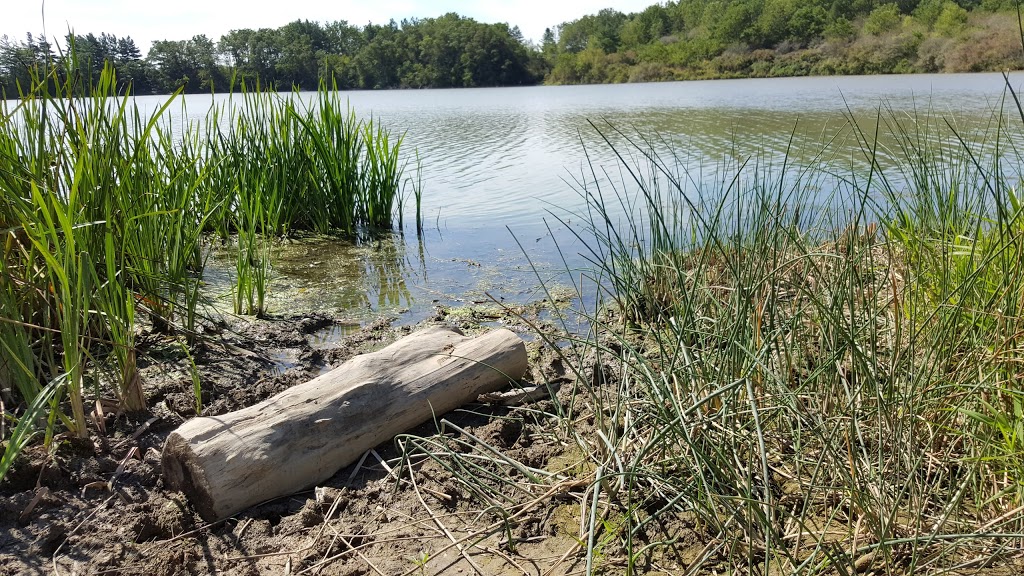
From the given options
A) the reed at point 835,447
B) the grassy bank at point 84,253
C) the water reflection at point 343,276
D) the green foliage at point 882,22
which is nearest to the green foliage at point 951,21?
the green foliage at point 882,22

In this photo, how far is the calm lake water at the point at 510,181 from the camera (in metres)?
4.05

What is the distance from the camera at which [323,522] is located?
1.82 m

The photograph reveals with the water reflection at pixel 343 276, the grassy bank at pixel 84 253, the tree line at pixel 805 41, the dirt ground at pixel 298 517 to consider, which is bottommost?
the dirt ground at pixel 298 517

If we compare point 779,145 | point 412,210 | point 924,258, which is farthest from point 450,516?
point 779,145

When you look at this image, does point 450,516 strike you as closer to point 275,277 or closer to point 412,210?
point 275,277

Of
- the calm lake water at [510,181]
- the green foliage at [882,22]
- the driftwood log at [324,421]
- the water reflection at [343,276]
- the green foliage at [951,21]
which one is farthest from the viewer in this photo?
the green foliage at [882,22]

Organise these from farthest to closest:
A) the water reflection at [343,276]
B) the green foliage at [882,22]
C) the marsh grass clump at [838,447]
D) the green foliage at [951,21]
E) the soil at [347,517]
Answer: the green foliage at [882,22], the green foliage at [951,21], the water reflection at [343,276], the soil at [347,517], the marsh grass clump at [838,447]

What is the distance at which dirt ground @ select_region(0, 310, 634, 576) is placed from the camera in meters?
1.63

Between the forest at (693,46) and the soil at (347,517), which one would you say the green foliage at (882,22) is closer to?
the forest at (693,46)

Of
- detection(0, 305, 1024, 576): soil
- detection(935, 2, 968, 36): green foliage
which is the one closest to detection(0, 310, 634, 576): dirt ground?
detection(0, 305, 1024, 576): soil

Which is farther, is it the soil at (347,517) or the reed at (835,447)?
the soil at (347,517)

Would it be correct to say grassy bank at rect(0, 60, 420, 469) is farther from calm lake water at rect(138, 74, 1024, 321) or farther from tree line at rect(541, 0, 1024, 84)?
tree line at rect(541, 0, 1024, 84)

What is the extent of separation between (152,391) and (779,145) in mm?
7243

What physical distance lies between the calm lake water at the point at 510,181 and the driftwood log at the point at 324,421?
3.25ft
